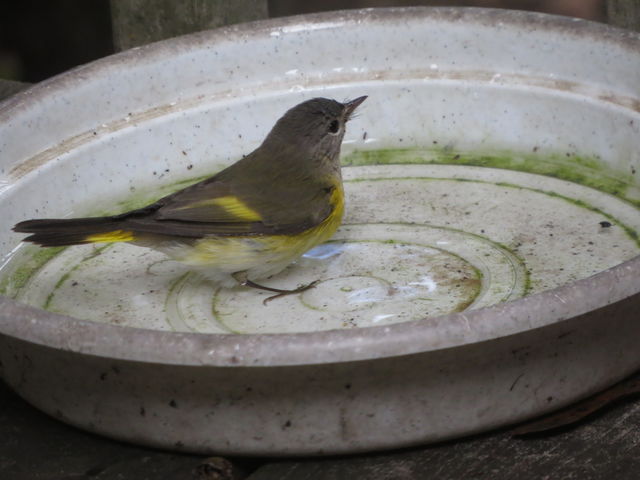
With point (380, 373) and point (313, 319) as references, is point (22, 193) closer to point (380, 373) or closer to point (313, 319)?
point (313, 319)

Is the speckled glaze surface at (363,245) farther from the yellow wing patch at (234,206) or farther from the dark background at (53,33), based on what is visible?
the dark background at (53,33)

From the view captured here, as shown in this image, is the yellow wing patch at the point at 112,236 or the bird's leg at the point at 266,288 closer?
the yellow wing patch at the point at 112,236

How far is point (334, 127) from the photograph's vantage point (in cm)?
456

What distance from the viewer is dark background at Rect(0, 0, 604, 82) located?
755 cm

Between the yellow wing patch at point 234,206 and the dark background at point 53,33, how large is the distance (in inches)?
125

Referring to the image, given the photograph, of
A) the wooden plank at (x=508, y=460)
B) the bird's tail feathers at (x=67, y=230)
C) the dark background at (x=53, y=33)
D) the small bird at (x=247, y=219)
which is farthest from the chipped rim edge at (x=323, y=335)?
the dark background at (x=53, y=33)

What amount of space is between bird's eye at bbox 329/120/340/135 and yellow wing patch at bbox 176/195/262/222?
0.65 meters

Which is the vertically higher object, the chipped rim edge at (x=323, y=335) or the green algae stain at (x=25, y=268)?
the chipped rim edge at (x=323, y=335)

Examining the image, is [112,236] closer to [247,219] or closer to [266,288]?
[247,219]

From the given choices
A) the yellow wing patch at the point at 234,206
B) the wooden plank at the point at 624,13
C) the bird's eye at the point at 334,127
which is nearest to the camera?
the yellow wing patch at the point at 234,206

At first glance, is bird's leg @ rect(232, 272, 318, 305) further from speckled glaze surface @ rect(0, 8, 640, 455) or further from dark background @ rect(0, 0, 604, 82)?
dark background @ rect(0, 0, 604, 82)

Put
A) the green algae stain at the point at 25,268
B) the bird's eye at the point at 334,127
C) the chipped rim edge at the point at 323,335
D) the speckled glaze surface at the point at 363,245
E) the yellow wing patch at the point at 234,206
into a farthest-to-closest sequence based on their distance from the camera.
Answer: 1. the bird's eye at the point at 334,127
2. the green algae stain at the point at 25,268
3. the yellow wing patch at the point at 234,206
4. the speckled glaze surface at the point at 363,245
5. the chipped rim edge at the point at 323,335

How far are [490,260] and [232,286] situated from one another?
926mm

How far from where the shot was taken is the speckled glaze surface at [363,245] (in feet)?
9.31
